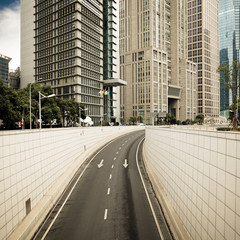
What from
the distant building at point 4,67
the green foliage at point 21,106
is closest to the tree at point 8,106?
the green foliage at point 21,106

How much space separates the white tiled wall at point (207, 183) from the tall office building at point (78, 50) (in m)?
86.1

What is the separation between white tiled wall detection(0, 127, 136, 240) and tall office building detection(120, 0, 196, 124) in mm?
113974

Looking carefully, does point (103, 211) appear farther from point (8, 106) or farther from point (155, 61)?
point (155, 61)

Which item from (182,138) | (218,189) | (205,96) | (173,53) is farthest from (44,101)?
(205,96)

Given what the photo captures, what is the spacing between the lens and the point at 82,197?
23.0 meters

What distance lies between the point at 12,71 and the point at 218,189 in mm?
189251

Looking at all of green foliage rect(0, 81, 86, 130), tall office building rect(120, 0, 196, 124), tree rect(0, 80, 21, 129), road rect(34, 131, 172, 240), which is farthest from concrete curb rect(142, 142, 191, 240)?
tall office building rect(120, 0, 196, 124)

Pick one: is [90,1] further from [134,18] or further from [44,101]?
[44,101]

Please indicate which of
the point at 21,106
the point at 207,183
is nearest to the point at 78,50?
the point at 21,106

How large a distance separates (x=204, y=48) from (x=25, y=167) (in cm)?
19532

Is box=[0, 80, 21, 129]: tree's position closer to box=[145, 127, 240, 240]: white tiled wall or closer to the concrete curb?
the concrete curb

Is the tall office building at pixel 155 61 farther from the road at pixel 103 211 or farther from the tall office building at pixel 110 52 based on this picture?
the road at pixel 103 211

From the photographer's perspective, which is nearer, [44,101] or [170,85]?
[44,101]

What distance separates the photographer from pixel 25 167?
1595 centimetres
